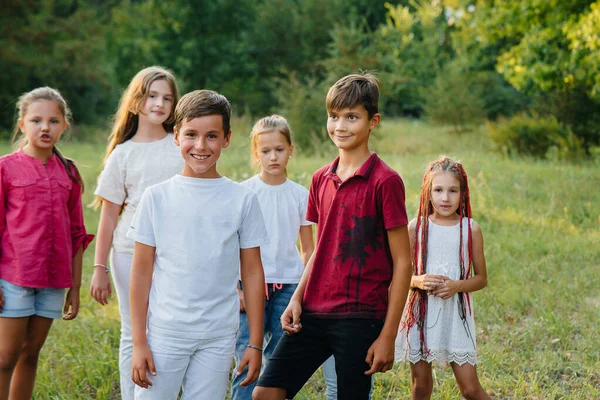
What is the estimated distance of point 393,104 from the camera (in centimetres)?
3316

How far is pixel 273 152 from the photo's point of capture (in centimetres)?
347

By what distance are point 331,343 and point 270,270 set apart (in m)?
0.78

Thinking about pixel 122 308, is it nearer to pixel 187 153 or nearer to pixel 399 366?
pixel 187 153

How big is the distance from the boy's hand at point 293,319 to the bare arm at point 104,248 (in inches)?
47.1

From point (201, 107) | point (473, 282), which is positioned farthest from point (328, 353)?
point (201, 107)

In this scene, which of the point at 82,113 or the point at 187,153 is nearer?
the point at 187,153

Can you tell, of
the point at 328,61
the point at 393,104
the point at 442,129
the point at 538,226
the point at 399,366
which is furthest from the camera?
the point at 393,104

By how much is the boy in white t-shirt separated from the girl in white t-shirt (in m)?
0.72

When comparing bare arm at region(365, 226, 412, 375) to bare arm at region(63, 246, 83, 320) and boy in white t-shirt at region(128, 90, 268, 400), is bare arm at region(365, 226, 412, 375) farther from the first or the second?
bare arm at region(63, 246, 83, 320)

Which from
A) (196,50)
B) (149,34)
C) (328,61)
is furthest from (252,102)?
(328,61)

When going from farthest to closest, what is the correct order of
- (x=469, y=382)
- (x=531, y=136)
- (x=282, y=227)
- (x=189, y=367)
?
(x=531, y=136), (x=282, y=227), (x=469, y=382), (x=189, y=367)

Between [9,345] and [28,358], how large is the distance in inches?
7.2

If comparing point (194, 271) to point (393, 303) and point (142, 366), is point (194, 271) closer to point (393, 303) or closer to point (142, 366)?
point (142, 366)

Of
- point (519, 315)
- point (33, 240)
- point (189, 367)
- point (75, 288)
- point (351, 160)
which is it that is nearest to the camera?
point (189, 367)
